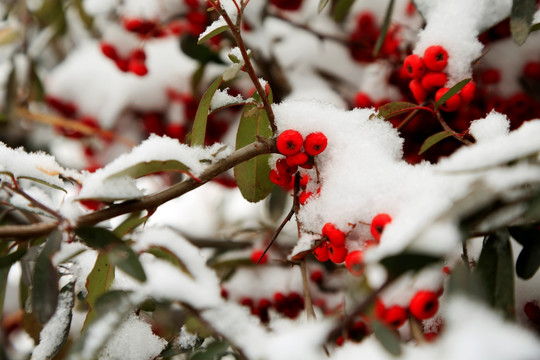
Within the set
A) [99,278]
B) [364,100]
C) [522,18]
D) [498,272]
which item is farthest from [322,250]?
[364,100]

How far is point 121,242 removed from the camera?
62cm

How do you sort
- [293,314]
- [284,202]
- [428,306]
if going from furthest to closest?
1. [284,202]
2. [293,314]
3. [428,306]

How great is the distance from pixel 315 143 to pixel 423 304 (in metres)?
0.30

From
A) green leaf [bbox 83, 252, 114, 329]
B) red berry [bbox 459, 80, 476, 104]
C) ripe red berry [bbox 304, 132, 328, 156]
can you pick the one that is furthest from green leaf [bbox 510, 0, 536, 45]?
green leaf [bbox 83, 252, 114, 329]

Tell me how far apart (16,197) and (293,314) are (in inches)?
36.3


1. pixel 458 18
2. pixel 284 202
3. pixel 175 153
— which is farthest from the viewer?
pixel 284 202

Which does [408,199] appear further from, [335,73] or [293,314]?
[335,73]

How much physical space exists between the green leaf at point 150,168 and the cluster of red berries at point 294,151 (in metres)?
0.15

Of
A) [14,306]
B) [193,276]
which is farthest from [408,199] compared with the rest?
[14,306]

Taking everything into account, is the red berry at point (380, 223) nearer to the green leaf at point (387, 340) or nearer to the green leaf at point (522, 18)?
the green leaf at point (387, 340)

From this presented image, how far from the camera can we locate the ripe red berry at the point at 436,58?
0.85 metres

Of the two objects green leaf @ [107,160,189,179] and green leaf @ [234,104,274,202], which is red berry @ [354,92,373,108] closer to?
green leaf @ [234,104,274,202]

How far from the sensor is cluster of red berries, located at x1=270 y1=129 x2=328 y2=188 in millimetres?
699

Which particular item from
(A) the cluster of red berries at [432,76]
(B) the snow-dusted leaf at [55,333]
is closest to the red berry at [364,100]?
(A) the cluster of red berries at [432,76]
